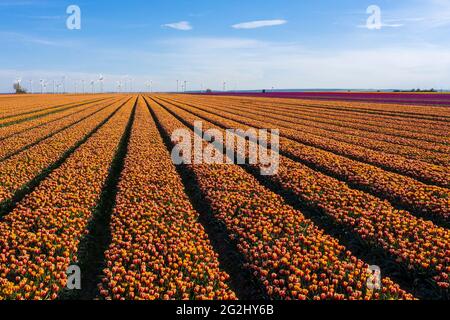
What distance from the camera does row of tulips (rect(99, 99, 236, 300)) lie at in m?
6.32

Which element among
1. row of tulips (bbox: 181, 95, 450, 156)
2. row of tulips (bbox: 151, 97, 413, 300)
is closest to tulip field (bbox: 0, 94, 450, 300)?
row of tulips (bbox: 151, 97, 413, 300)

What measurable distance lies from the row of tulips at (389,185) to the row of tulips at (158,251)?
6597 millimetres

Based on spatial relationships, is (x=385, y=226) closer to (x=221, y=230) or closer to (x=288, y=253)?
(x=288, y=253)

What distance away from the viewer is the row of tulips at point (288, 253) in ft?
20.9

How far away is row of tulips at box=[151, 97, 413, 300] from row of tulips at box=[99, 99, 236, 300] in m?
0.86

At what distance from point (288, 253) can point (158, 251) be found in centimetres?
280

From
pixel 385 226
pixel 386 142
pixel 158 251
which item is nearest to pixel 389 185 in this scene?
pixel 385 226

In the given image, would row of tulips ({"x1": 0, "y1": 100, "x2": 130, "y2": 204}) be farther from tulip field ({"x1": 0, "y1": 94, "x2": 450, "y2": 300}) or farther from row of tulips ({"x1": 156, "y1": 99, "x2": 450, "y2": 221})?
row of tulips ({"x1": 156, "y1": 99, "x2": 450, "y2": 221})

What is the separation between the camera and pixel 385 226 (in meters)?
9.12

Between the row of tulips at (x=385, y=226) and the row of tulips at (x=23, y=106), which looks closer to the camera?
the row of tulips at (x=385, y=226)

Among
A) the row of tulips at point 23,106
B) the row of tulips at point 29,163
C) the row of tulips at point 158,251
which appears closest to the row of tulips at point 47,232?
the row of tulips at point 158,251

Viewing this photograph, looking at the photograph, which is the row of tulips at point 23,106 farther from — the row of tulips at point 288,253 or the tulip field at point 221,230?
the row of tulips at point 288,253

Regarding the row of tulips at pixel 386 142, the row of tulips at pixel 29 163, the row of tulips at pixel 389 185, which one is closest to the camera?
the row of tulips at pixel 389 185
